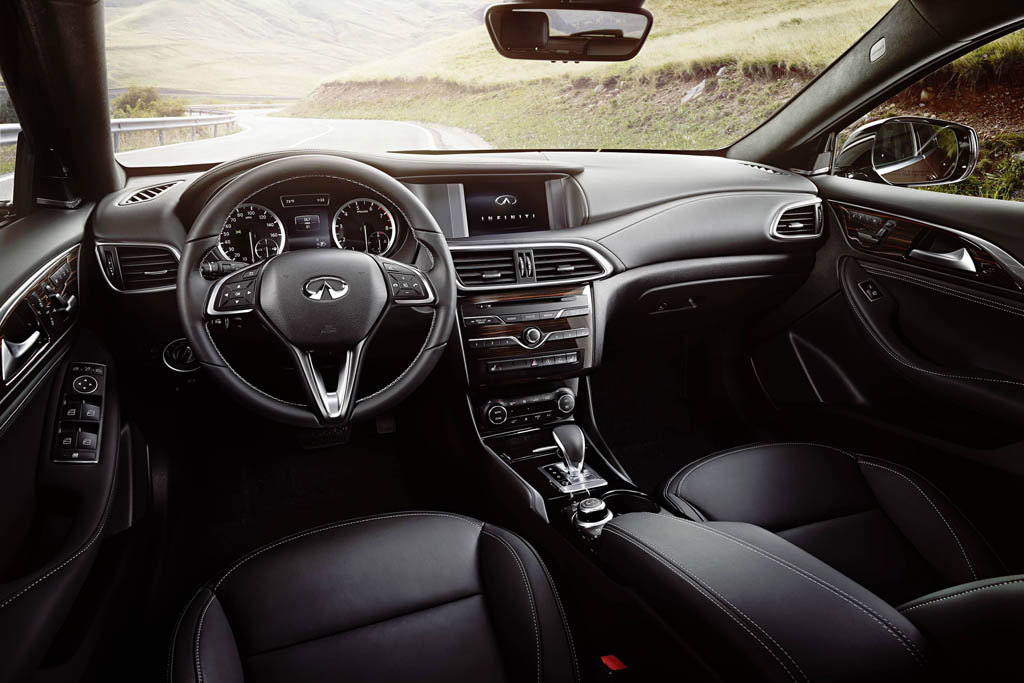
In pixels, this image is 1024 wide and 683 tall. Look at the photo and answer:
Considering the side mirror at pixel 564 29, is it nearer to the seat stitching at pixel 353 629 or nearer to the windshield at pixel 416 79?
the windshield at pixel 416 79

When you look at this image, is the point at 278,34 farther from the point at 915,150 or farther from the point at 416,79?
the point at 915,150

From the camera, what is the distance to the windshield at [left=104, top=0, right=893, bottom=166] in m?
2.48

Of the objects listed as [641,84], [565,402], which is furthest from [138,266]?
[641,84]

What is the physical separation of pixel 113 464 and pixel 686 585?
5.11 ft

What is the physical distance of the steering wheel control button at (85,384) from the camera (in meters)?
1.78

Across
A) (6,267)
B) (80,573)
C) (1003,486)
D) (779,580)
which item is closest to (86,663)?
(80,573)

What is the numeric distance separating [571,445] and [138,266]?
1375mm

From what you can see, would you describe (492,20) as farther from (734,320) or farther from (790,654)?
(790,654)

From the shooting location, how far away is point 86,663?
5.10 feet

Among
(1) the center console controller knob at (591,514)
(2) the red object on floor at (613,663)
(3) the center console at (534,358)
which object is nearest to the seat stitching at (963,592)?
(2) the red object on floor at (613,663)

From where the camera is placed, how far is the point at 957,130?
2.35 meters

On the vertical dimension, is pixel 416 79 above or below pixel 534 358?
above

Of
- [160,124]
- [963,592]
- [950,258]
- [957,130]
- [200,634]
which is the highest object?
[160,124]

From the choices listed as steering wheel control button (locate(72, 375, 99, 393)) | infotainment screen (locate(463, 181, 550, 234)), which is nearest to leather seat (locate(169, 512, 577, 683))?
steering wheel control button (locate(72, 375, 99, 393))
